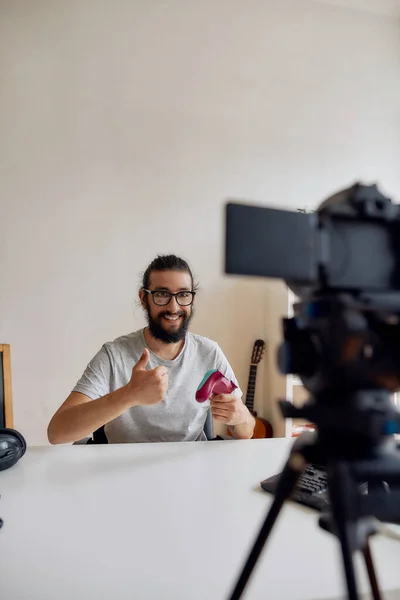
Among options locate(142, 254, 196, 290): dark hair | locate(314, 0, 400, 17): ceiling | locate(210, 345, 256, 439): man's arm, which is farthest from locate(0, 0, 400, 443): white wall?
locate(210, 345, 256, 439): man's arm

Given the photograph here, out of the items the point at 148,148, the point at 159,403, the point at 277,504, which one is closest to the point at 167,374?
the point at 159,403

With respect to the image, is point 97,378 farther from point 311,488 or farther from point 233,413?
point 311,488

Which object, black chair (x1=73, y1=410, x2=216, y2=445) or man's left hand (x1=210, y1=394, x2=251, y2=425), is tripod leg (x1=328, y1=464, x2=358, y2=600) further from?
black chair (x1=73, y1=410, x2=216, y2=445)

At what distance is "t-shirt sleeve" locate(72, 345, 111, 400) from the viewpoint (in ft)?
4.91

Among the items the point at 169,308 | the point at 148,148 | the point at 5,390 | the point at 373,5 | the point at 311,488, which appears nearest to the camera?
the point at 311,488

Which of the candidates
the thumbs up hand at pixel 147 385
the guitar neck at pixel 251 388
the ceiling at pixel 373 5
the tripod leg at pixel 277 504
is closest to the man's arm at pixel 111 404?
the thumbs up hand at pixel 147 385

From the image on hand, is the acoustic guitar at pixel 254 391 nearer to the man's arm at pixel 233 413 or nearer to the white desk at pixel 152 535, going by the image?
the man's arm at pixel 233 413

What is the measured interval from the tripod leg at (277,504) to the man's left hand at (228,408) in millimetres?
875

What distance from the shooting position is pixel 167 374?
156cm

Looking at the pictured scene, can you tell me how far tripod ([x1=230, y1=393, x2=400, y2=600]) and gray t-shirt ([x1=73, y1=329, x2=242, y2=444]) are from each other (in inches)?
41.3

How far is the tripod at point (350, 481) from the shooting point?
44cm

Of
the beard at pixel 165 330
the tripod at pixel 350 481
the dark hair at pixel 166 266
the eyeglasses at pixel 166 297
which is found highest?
the dark hair at pixel 166 266

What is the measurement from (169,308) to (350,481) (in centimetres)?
123

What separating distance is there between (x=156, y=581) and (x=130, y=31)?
8.68ft
